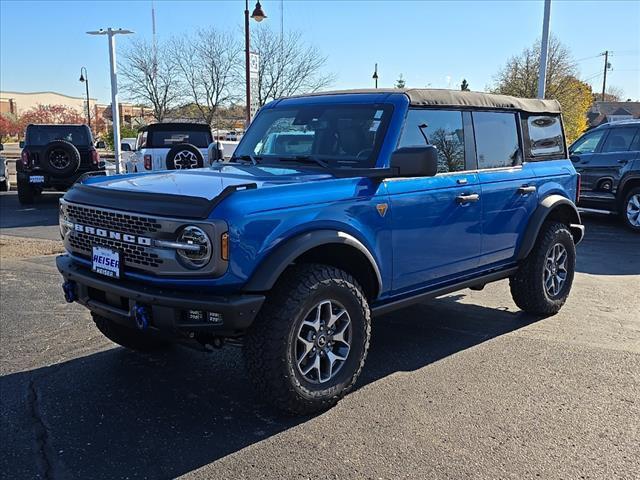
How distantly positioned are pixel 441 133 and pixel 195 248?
7.53ft

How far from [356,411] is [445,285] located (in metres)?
1.38

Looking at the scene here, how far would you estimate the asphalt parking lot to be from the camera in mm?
3059

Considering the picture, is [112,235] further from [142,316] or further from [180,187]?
[142,316]

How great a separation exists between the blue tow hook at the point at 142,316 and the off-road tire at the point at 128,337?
1.12m

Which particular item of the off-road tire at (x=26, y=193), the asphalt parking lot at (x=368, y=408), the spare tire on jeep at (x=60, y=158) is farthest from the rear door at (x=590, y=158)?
the off-road tire at (x=26, y=193)

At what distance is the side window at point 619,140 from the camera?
1084cm

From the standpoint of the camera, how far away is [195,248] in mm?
3170

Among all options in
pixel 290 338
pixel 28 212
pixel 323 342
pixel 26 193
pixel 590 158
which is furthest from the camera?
pixel 26 193

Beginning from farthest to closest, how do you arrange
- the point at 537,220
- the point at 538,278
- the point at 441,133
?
the point at 538,278
the point at 537,220
the point at 441,133

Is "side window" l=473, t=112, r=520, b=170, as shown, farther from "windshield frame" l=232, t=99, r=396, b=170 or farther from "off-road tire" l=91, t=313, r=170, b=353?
"off-road tire" l=91, t=313, r=170, b=353

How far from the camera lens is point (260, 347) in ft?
11.0

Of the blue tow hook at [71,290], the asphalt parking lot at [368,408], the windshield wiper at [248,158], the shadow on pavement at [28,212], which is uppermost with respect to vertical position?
the windshield wiper at [248,158]

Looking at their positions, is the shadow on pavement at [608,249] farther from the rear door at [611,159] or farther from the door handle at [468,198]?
the door handle at [468,198]

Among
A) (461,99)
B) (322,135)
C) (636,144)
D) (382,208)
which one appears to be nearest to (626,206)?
(636,144)
